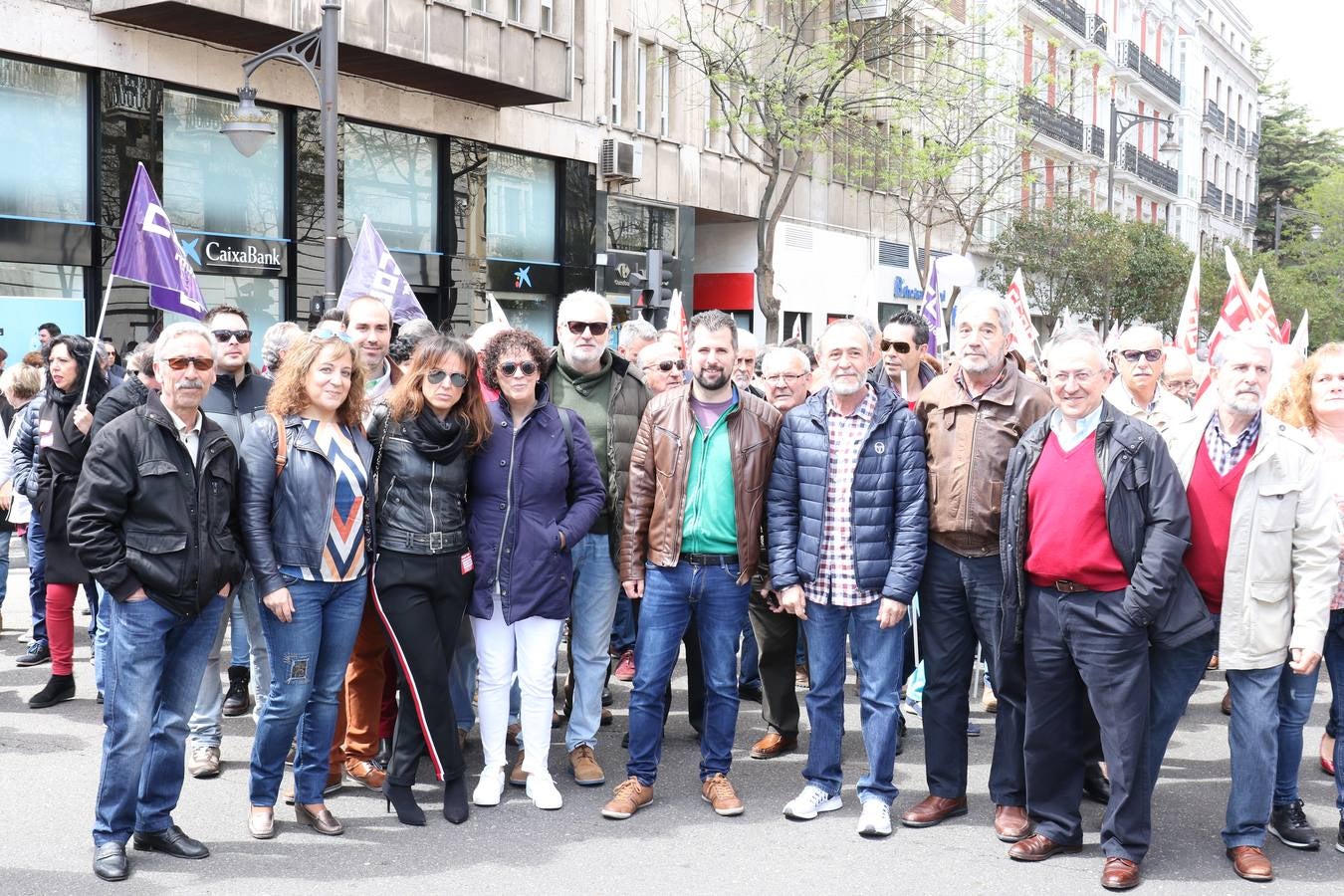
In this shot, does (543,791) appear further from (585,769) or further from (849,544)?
(849,544)

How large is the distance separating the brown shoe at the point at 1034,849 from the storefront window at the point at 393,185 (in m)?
16.5

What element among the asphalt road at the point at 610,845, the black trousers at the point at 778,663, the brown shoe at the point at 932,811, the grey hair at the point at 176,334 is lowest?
the asphalt road at the point at 610,845

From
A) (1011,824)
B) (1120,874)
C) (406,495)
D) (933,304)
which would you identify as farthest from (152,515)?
(933,304)

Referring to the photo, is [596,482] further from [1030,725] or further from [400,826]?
[1030,725]

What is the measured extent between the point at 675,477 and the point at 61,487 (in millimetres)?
3874

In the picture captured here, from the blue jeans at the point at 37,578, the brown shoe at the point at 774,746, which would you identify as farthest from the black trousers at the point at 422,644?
the blue jeans at the point at 37,578

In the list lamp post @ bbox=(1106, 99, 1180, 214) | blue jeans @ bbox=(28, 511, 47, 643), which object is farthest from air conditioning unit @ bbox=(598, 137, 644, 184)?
blue jeans @ bbox=(28, 511, 47, 643)

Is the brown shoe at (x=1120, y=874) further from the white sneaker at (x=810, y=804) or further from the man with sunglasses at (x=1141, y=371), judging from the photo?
the man with sunglasses at (x=1141, y=371)

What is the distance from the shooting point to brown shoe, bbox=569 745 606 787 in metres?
6.53

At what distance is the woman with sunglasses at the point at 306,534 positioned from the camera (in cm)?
549

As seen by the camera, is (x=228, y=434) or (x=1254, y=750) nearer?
(x=1254, y=750)

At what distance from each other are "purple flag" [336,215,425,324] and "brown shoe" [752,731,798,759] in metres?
4.44

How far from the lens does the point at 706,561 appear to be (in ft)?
20.3

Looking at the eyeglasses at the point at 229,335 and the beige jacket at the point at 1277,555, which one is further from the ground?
the eyeglasses at the point at 229,335
